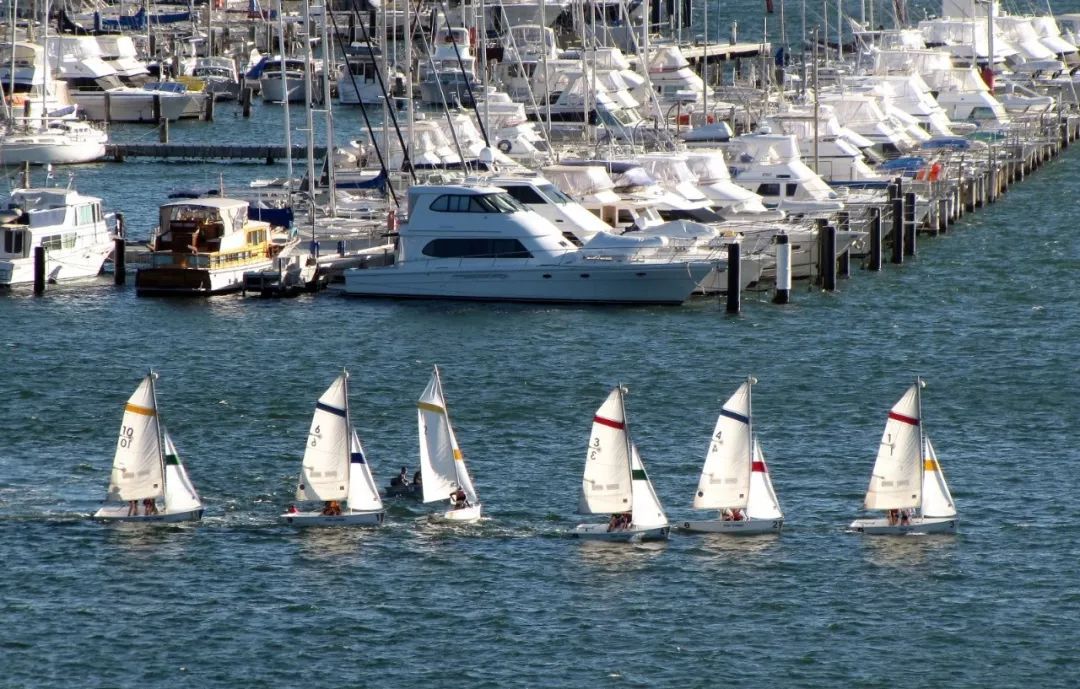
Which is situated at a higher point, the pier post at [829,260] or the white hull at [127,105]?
the white hull at [127,105]

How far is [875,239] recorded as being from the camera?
2921 inches

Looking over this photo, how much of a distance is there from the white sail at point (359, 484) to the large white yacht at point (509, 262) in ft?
78.9

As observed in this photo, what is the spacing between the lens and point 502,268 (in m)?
67.7

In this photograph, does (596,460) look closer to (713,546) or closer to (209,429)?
(713,546)

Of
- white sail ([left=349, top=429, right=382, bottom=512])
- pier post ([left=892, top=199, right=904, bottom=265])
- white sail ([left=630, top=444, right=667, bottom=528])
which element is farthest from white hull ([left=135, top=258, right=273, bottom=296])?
white sail ([left=630, top=444, right=667, bottom=528])

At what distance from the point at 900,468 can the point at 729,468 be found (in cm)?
339

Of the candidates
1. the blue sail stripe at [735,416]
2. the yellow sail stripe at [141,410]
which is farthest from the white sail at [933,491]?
the yellow sail stripe at [141,410]

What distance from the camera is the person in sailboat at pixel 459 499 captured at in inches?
1742

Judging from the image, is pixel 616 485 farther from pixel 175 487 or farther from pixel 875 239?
pixel 875 239

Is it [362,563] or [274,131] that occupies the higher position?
[274,131]

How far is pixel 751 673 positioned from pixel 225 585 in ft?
33.0

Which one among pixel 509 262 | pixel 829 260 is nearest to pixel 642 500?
pixel 509 262

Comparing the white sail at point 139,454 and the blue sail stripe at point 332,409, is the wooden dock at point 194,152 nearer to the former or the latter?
the white sail at point 139,454

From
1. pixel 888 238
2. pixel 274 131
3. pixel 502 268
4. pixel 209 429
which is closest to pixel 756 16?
pixel 274 131
